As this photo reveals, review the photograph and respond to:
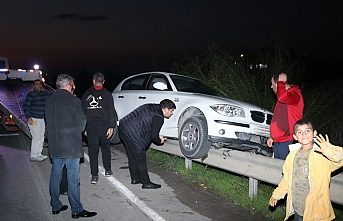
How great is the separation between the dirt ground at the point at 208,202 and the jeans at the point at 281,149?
0.95 meters

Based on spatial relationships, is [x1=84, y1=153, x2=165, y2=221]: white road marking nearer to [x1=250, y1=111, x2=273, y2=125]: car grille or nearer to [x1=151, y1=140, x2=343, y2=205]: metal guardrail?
[x1=151, y1=140, x2=343, y2=205]: metal guardrail

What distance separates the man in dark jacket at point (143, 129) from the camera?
673cm

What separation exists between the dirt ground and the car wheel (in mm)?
587

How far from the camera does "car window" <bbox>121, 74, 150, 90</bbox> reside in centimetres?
927

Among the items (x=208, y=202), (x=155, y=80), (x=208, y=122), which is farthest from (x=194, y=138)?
(x=155, y=80)

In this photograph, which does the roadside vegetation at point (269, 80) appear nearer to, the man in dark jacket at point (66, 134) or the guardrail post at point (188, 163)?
the guardrail post at point (188, 163)

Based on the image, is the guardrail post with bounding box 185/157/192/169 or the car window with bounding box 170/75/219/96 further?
the car window with bounding box 170/75/219/96

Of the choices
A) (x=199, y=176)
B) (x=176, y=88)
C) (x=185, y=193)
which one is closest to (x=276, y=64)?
(x=176, y=88)

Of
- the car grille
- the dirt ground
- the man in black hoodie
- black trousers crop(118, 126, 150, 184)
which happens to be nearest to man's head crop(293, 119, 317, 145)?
the dirt ground

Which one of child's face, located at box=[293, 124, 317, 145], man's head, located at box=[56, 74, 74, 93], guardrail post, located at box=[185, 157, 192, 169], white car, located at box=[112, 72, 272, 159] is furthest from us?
guardrail post, located at box=[185, 157, 192, 169]

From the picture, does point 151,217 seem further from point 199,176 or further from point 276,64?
point 276,64

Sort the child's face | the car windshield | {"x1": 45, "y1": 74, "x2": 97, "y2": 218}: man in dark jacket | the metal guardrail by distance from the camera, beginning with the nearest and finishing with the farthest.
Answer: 1. the child's face
2. the metal guardrail
3. {"x1": 45, "y1": 74, "x2": 97, "y2": 218}: man in dark jacket
4. the car windshield

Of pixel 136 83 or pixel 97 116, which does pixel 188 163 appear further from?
pixel 136 83

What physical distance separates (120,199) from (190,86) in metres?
3.18
